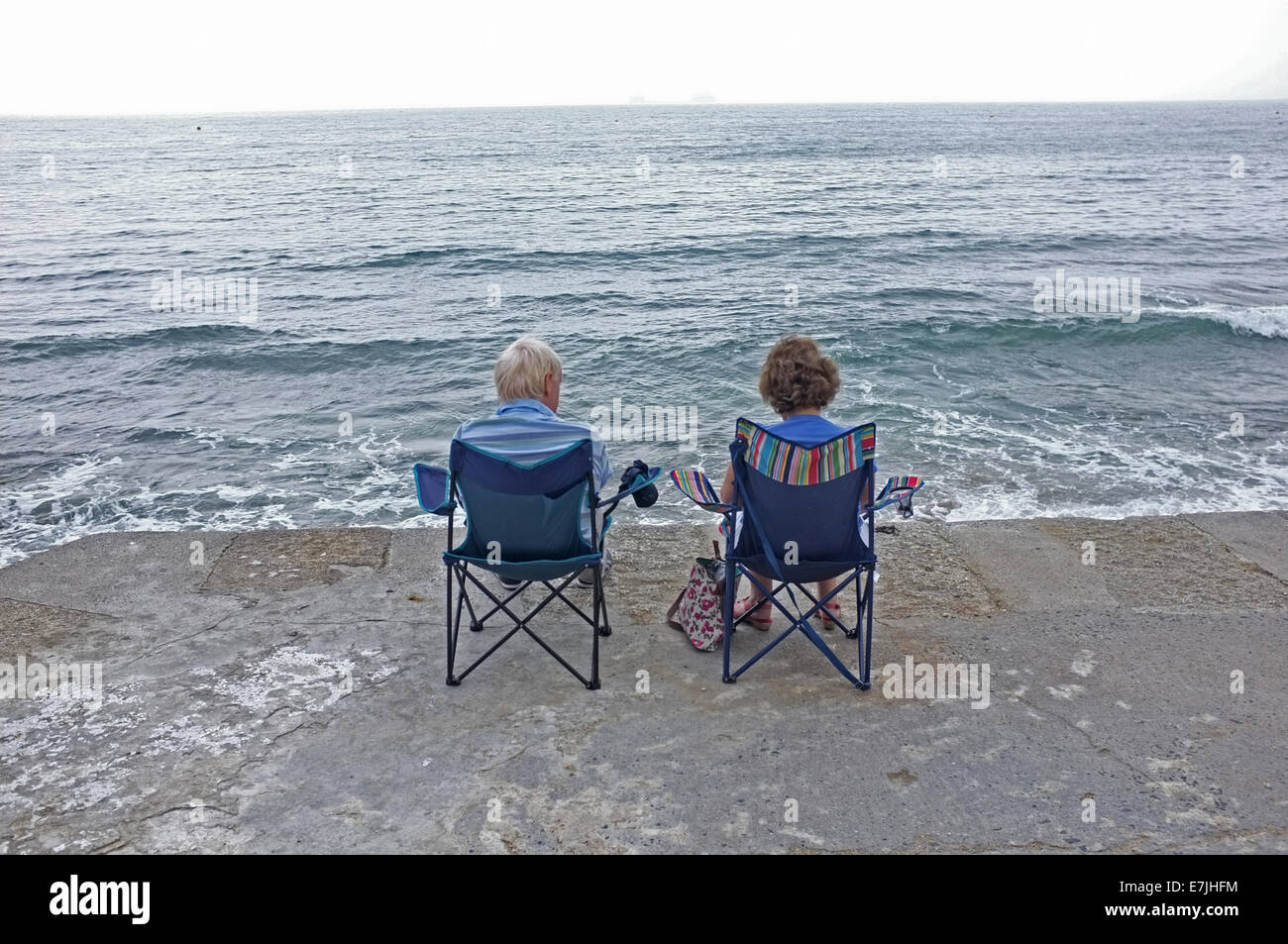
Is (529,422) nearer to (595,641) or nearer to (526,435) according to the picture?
(526,435)

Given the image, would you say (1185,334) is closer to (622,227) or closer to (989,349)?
(989,349)

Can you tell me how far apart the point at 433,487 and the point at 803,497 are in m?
1.48

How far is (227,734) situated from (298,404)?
8906 millimetres

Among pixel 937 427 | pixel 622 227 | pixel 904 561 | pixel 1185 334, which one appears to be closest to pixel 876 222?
pixel 622 227

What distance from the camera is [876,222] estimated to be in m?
27.1

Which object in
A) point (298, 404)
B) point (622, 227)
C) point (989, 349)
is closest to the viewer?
point (298, 404)

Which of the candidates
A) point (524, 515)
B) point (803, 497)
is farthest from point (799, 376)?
point (524, 515)

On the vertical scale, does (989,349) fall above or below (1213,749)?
above

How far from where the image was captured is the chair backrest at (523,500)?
11.6ft

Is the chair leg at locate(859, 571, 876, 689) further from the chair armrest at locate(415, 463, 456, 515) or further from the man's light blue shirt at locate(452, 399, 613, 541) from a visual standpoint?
the chair armrest at locate(415, 463, 456, 515)

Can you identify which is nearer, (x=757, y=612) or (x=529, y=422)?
(x=529, y=422)

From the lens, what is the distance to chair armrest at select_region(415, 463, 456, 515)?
382 cm

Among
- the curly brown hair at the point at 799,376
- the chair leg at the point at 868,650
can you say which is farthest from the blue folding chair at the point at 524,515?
the chair leg at the point at 868,650

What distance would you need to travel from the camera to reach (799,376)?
3.79 m
